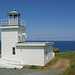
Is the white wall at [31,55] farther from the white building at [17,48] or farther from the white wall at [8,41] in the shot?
the white wall at [8,41]

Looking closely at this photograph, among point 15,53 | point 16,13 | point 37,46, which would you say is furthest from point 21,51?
point 16,13

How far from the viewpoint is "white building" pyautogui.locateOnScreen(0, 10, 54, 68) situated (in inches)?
645

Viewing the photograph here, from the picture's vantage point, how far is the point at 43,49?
53.0 feet

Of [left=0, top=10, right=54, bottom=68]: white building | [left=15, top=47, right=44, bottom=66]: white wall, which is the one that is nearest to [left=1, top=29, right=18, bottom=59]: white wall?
[left=0, top=10, right=54, bottom=68]: white building

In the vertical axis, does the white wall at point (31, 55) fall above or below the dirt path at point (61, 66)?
above

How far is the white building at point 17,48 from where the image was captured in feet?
53.8

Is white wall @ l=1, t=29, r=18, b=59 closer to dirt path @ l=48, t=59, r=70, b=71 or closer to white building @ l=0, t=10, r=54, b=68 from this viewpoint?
white building @ l=0, t=10, r=54, b=68

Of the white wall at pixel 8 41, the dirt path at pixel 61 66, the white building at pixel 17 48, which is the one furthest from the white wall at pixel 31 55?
the dirt path at pixel 61 66

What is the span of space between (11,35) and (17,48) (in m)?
2.06

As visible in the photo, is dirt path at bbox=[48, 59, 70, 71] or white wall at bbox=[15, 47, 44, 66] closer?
dirt path at bbox=[48, 59, 70, 71]

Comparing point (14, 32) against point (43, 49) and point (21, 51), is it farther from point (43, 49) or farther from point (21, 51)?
point (43, 49)

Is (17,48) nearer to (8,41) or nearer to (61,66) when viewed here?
(8,41)

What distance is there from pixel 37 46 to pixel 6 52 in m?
4.85

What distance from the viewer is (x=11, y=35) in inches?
709
